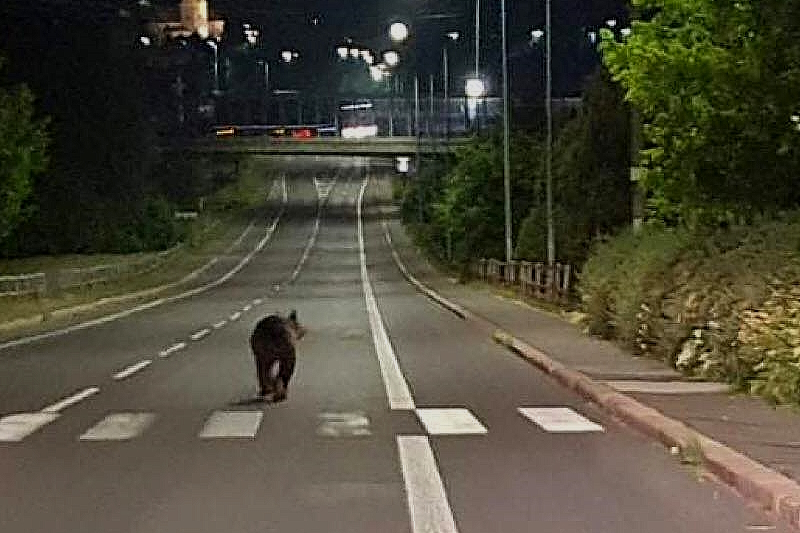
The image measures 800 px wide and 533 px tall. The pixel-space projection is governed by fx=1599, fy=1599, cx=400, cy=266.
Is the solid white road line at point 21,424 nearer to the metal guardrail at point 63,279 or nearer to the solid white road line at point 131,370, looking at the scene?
the solid white road line at point 131,370

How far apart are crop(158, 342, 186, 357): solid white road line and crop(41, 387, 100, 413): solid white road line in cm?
678

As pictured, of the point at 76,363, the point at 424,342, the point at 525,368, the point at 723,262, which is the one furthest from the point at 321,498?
the point at 424,342

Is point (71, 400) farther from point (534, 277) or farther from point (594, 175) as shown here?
point (594, 175)

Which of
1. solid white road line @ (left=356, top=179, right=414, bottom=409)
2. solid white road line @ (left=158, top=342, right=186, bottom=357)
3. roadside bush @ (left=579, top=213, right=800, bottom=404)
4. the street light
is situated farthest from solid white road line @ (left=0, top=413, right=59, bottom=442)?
the street light

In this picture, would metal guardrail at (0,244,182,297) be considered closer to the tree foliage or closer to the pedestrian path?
the tree foliage

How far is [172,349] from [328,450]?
1550cm

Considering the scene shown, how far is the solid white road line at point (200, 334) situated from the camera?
32.7 m

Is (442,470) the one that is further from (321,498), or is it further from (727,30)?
(727,30)

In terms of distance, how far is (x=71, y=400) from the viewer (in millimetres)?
19141

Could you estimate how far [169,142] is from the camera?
141250 millimetres

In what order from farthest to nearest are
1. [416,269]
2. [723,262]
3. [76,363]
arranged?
[416,269] → [76,363] → [723,262]

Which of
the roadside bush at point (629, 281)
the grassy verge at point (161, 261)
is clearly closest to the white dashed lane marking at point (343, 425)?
the roadside bush at point (629, 281)

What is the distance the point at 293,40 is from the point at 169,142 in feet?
199

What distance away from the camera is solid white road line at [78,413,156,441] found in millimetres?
15235
